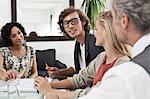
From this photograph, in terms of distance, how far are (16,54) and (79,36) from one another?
0.81 meters

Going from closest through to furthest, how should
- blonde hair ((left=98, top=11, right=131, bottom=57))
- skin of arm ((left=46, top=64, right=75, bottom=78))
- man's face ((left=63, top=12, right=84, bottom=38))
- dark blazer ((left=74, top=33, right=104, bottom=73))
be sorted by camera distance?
1. blonde hair ((left=98, top=11, right=131, bottom=57))
2. skin of arm ((left=46, top=64, right=75, bottom=78))
3. dark blazer ((left=74, top=33, right=104, bottom=73))
4. man's face ((left=63, top=12, right=84, bottom=38))

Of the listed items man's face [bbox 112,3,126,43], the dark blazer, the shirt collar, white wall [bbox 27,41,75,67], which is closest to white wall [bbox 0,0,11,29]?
white wall [bbox 27,41,75,67]

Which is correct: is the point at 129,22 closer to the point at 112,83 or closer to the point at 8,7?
the point at 112,83

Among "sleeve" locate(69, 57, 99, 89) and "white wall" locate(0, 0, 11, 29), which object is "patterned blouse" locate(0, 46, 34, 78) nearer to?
"sleeve" locate(69, 57, 99, 89)

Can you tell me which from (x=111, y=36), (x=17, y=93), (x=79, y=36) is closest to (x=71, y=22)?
(x=79, y=36)

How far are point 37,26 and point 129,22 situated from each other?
5.09 metres

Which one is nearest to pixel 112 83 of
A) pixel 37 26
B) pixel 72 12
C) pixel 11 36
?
pixel 72 12

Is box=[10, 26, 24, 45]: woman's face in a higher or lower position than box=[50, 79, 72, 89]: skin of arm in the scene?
higher

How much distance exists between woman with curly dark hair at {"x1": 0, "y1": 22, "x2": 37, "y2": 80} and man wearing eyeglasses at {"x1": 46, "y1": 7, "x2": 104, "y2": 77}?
56cm

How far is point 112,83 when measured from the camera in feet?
2.86

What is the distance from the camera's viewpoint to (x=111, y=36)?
72.1 inches

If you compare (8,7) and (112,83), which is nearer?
(112,83)

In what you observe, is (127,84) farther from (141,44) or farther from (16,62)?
(16,62)

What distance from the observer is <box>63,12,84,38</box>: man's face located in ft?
10.0
